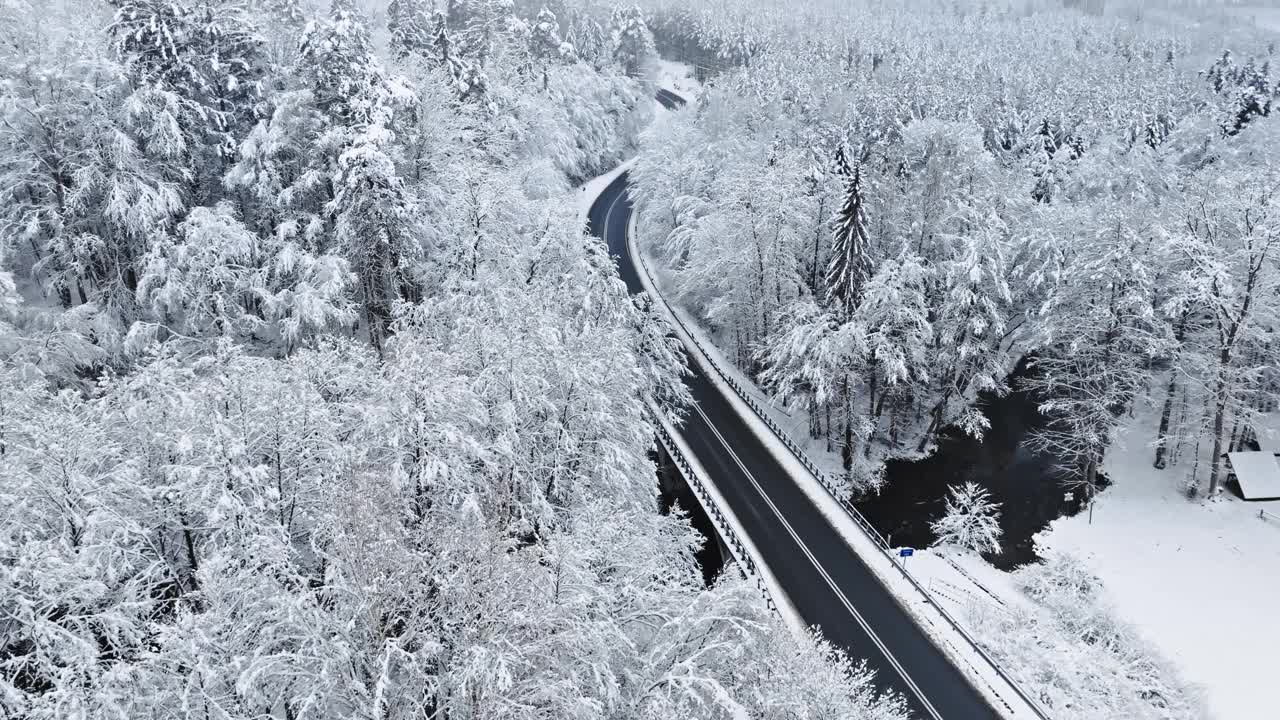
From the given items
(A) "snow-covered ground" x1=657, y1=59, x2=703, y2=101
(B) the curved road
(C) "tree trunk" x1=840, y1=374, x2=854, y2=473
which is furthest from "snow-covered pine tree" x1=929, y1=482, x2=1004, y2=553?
(A) "snow-covered ground" x1=657, y1=59, x2=703, y2=101

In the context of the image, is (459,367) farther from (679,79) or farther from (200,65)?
(679,79)

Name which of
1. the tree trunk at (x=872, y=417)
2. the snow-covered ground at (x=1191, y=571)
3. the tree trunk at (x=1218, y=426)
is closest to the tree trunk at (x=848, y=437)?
the tree trunk at (x=872, y=417)

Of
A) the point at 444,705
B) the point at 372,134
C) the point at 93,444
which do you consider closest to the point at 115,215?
the point at 372,134

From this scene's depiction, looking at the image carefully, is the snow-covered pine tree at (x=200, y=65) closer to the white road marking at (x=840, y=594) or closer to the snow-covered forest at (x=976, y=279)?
the snow-covered forest at (x=976, y=279)

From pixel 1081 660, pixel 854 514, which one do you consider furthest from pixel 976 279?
pixel 1081 660

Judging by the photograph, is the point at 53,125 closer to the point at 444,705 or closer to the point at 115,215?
the point at 115,215

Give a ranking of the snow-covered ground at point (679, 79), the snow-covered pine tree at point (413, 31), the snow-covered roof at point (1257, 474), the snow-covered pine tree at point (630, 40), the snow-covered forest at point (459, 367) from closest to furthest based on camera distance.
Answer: the snow-covered forest at point (459, 367)
the snow-covered roof at point (1257, 474)
the snow-covered pine tree at point (413, 31)
the snow-covered pine tree at point (630, 40)
the snow-covered ground at point (679, 79)

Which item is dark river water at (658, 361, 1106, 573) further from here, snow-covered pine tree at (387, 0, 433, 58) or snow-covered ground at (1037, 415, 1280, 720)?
snow-covered pine tree at (387, 0, 433, 58)
